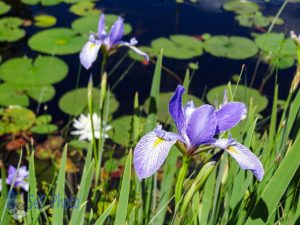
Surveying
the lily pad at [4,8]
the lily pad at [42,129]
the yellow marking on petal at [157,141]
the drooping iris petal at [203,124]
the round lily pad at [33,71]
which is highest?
the drooping iris petal at [203,124]

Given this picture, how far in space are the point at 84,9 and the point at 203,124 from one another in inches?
113

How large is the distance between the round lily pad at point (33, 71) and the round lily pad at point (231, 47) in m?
1.00

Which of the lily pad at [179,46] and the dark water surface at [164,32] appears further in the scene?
the lily pad at [179,46]

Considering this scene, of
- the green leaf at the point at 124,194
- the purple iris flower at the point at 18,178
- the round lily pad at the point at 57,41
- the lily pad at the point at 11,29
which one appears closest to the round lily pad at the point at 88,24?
the round lily pad at the point at 57,41

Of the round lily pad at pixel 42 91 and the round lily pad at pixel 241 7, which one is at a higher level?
the round lily pad at pixel 241 7

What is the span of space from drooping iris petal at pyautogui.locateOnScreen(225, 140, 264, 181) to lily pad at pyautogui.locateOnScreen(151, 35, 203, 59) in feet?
7.38

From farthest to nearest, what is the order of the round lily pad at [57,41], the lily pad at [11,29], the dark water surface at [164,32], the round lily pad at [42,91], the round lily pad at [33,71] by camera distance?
the lily pad at [11,29], the round lily pad at [57,41], the dark water surface at [164,32], the round lily pad at [33,71], the round lily pad at [42,91]

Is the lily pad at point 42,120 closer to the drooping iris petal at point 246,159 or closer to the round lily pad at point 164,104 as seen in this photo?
the round lily pad at point 164,104

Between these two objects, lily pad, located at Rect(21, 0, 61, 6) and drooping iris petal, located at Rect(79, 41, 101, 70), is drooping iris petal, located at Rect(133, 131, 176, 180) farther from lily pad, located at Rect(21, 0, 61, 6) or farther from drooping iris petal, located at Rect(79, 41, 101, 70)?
lily pad, located at Rect(21, 0, 61, 6)

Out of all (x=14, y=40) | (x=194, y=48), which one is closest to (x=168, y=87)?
(x=194, y=48)

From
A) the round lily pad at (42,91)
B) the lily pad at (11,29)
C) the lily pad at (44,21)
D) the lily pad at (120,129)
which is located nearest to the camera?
the lily pad at (120,129)

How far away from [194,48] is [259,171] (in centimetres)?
242

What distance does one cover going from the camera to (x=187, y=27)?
3.29 metres

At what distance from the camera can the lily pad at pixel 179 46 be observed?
2.92 m
